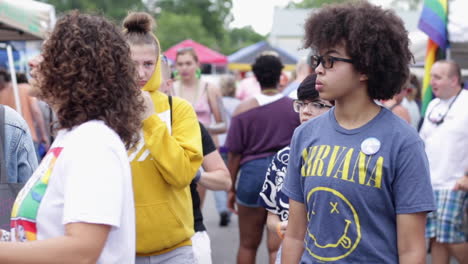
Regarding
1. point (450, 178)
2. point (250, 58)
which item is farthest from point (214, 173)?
point (250, 58)

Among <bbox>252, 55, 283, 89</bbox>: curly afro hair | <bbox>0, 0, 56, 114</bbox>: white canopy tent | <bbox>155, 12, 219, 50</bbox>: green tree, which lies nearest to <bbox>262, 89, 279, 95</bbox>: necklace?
<bbox>252, 55, 283, 89</bbox>: curly afro hair

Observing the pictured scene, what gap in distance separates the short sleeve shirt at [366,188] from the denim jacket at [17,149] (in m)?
1.41

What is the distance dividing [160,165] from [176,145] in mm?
113

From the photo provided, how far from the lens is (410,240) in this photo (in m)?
2.41

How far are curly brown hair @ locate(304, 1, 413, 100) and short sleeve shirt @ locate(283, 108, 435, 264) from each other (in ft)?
0.41

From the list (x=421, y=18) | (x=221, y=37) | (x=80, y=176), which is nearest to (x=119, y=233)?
(x=80, y=176)

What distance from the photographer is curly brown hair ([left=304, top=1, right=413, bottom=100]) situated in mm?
2502

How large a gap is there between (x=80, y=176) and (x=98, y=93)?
283 millimetres

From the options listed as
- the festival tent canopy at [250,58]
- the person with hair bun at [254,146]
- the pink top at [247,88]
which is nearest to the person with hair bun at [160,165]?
the person with hair bun at [254,146]

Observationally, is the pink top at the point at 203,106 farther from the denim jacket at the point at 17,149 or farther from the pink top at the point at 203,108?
the denim jacket at the point at 17,149

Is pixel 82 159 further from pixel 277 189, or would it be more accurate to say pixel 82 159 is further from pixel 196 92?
pixel 196 92

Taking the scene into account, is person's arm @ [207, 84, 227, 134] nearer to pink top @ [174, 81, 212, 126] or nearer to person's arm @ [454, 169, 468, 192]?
pink top @ [174, 81, 212, 126]

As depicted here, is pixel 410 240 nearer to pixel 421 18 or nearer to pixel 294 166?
pixel 294 166

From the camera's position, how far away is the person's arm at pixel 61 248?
189cm
